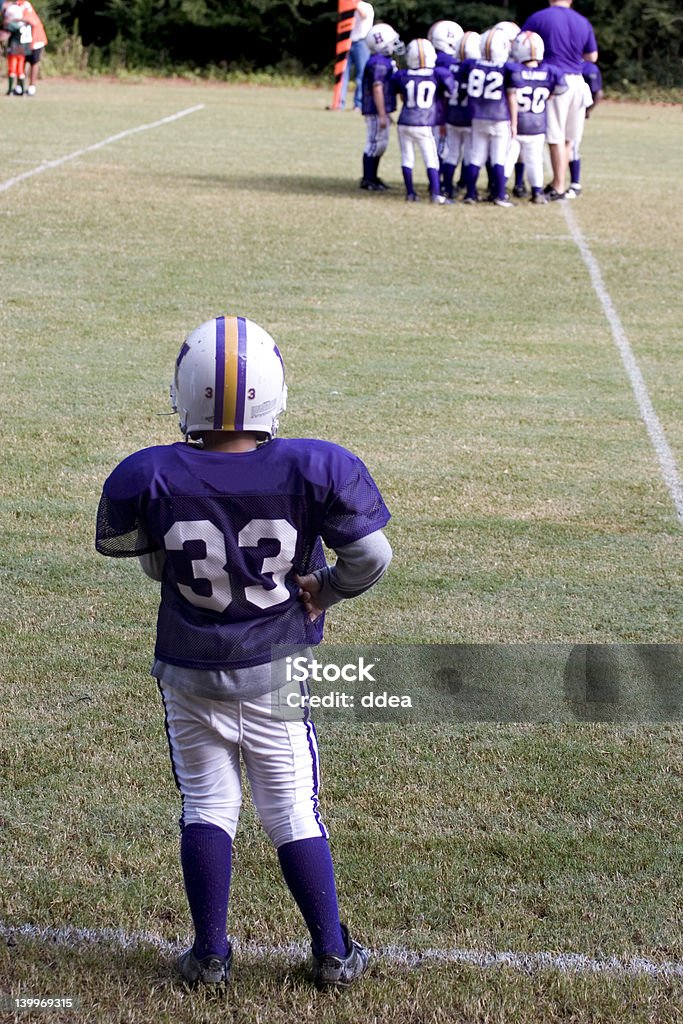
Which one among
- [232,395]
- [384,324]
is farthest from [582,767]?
[384,324]

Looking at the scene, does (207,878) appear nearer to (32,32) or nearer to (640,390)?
(640,390)

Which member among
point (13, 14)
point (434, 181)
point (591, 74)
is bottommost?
point (434, 181)

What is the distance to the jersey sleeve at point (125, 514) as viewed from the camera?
2.74 meters

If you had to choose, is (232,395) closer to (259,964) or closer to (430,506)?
(259,964)

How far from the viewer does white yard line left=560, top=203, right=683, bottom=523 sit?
6.67 metres

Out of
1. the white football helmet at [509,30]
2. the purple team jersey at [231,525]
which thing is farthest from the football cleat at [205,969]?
the white football helmet at [509,30]

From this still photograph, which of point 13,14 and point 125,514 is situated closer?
point 125,514

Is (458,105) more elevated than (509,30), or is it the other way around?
(509,30)

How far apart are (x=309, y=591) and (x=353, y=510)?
0.82ft

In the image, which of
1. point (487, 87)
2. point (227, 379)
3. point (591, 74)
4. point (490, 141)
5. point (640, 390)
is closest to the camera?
point (227, 379)

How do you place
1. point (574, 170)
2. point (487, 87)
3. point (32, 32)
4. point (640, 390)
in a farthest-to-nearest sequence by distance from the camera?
1. point (32, 32)
2. point (574, 170)
3. point (487, 87)
4. point (640, 390)

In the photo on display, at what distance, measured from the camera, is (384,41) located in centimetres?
1553

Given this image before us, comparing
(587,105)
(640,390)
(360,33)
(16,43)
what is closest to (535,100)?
(587,105)

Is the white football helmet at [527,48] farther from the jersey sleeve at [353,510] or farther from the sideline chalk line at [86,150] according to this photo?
the jersey sleeve at [353,510]
